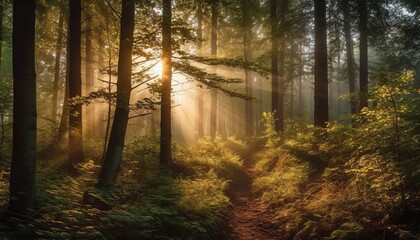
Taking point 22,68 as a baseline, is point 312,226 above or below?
below

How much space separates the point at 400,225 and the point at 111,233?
4.77 metres

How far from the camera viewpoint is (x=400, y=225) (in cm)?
516

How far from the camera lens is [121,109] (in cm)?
716

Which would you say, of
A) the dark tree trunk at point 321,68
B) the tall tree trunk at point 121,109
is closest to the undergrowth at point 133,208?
the tall tree trunk at point 121,109

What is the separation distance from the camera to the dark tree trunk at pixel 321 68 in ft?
40.1

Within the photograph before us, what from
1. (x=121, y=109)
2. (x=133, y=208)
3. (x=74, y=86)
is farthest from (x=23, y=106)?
(x=74, y=86)

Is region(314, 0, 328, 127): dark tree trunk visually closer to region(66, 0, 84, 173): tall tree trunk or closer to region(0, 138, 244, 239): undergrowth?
region(0, 138, 244, 239): undergrowth

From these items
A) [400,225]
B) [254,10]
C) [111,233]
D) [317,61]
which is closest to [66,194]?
[111,233]

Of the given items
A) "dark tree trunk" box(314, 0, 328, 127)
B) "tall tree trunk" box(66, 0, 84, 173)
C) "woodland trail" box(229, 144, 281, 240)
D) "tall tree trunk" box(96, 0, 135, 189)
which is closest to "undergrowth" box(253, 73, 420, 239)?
"woodland trail" box(229, 144, 281, 240)

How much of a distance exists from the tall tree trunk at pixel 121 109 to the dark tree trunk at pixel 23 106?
203 centimetres

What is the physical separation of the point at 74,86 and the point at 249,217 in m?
6.65

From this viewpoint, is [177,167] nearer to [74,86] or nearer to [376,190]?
[74,86]

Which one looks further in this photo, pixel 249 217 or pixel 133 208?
pixel 249 217

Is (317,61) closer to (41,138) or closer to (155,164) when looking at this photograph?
(155,164)
